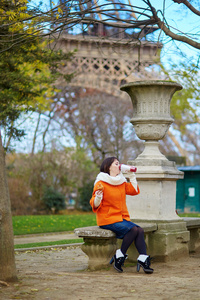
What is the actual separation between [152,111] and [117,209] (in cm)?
171

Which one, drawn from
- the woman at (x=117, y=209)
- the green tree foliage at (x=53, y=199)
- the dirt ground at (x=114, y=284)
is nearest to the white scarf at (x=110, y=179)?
the woman at (x=117, y=209)

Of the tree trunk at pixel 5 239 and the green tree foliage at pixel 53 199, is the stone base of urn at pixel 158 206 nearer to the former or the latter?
the tree trunk at pixel 5 239

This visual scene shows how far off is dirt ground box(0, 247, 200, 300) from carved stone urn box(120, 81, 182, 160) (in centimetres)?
177

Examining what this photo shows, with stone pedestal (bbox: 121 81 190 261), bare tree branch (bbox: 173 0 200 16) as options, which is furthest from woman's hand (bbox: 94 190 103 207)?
bare tree branch (bbox: 173 0 200 16)

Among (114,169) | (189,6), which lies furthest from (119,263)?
(189,6)

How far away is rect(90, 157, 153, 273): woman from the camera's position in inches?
231

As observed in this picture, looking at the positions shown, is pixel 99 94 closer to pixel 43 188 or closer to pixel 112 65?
pixel 112 65

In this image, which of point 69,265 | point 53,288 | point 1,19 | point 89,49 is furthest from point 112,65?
point 53,288

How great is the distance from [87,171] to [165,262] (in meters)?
19.5

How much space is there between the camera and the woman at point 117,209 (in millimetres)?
5879

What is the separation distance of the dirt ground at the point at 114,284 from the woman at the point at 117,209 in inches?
8.9

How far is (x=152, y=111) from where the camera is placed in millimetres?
7012

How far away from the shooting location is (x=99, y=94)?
30328 millimetres

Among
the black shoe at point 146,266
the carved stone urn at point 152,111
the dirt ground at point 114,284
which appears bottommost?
the dirt ground at point 114,284
